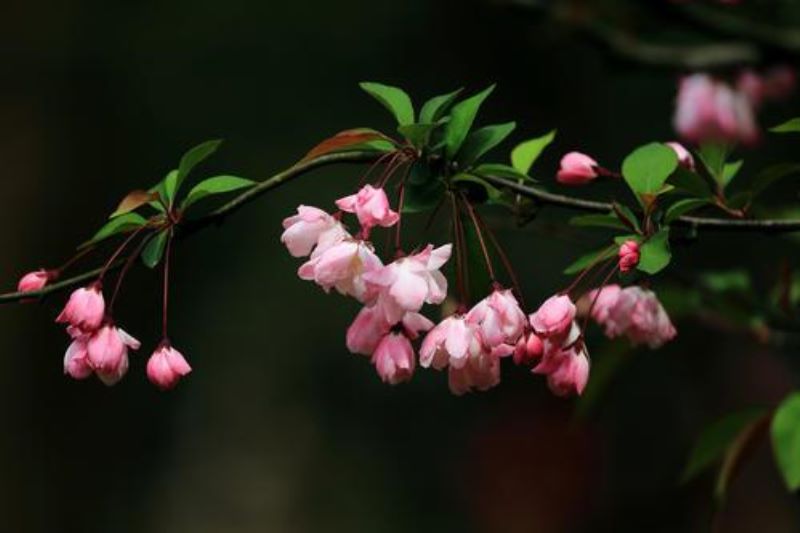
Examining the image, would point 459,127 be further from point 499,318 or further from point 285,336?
point 285,336

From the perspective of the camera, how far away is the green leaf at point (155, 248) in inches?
38.4

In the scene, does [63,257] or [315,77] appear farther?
[315,77]

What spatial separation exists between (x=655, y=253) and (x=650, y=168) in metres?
0.10

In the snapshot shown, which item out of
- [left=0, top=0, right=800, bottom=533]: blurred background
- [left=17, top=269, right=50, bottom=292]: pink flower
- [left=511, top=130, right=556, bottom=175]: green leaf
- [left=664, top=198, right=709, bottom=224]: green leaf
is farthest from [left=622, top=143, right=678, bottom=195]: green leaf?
[left=0, top=0, right=800, bottom=533]: blurred background

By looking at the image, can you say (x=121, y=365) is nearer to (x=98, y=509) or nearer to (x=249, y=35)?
(x=98, y=509)

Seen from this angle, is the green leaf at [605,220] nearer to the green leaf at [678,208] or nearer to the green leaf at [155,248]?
the green leaf at [678,208]

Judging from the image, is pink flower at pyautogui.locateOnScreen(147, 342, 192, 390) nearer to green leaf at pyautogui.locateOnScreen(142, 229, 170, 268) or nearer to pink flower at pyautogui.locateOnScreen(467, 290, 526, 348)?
green leaf at pyautogui.locateOnScreen(142, 229, 170, 268)

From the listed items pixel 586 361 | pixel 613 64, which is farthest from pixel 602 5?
pixel 586 361

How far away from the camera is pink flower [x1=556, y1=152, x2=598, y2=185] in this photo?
3.68 ft

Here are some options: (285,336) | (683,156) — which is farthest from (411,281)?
(285,336)

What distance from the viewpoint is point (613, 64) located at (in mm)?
2043

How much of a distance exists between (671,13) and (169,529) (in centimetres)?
409

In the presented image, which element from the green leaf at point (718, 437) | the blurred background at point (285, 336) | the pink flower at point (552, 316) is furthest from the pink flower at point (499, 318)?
the blurred background at point (285, 336)

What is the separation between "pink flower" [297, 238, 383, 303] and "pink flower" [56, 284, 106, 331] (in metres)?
0.16
